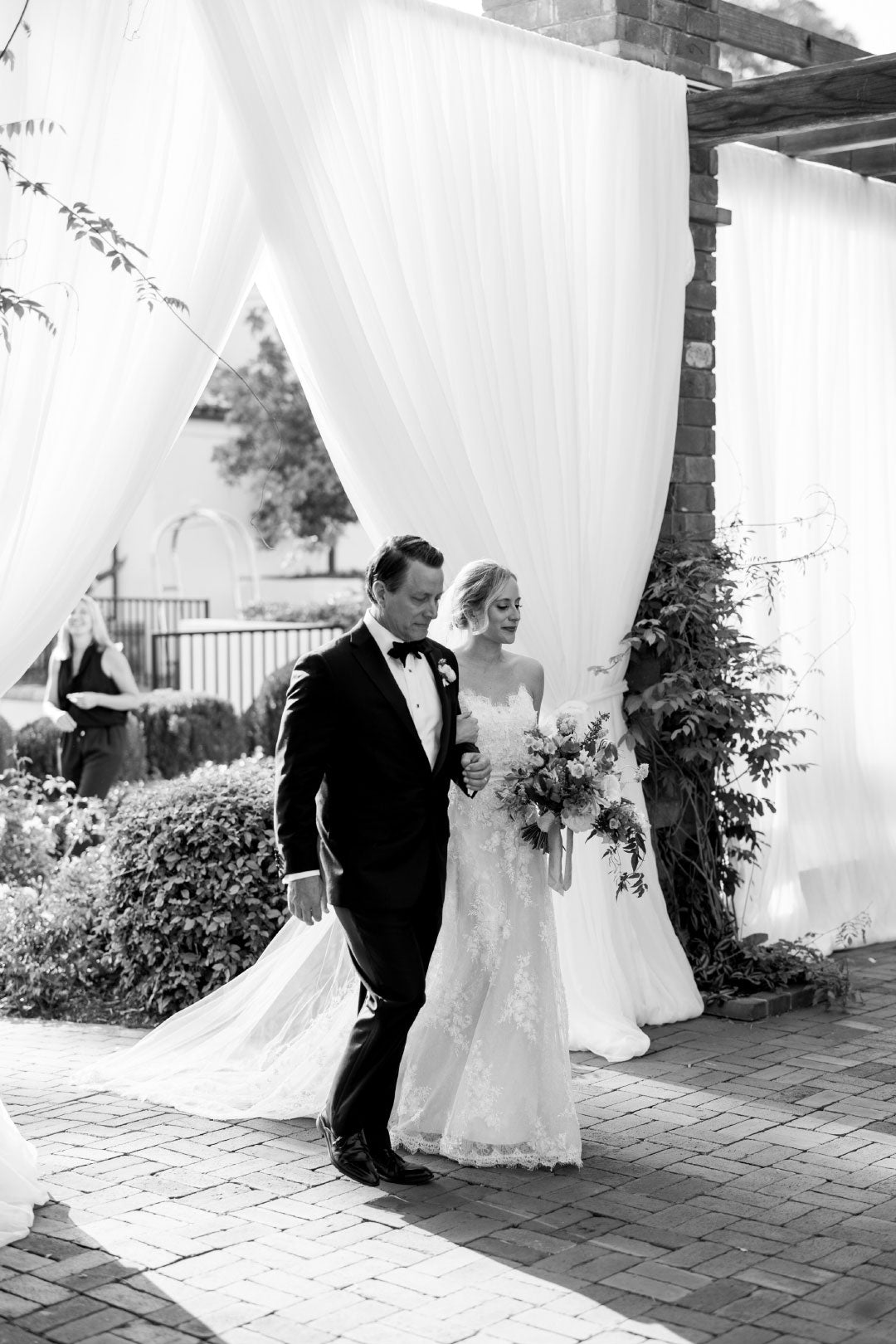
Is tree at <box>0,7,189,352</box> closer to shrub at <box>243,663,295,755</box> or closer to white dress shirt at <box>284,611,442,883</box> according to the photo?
white dress shirt at <box>284,611,442,883</box>

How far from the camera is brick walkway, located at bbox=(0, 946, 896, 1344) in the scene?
11.7 ft

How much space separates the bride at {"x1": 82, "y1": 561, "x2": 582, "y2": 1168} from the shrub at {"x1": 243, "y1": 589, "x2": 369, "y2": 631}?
47.3 ft

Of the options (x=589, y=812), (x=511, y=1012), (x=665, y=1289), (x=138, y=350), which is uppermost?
(x=138, y=350)

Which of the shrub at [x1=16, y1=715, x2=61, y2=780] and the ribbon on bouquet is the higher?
the shrub at [x1=16, y1=715, x2=61, y2=780]

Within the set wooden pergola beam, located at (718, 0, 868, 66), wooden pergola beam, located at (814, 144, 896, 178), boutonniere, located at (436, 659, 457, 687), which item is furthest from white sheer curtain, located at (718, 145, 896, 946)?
boutonniere, located at (436, 659, 457, 687)

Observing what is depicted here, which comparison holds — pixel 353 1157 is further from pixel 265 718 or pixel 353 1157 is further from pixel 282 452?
pixel 282 452

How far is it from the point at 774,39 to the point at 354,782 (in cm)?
454

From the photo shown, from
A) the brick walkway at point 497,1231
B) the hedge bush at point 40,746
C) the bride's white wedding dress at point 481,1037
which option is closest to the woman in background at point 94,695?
the hedge bush at point 40,746

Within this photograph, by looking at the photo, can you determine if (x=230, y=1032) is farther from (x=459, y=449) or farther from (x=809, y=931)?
(x=809, y=931)

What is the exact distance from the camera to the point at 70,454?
15.8ft

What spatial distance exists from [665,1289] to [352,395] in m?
2.91

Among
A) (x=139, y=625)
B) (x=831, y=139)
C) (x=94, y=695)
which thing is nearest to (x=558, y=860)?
(x=831, y=139)

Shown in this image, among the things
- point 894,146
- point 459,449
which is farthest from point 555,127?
point 894,146

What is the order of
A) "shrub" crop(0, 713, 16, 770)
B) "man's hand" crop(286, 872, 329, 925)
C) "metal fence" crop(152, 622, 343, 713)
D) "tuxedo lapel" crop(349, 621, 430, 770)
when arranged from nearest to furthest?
1. "man's hand" crop(286, 872, 329, 925)
2. "tuxedo lapel" crop(349, 621, 430, 770)
3. "shrub" crop(0, 713, 16, 770)
4. "metal fence" crop(152, 622, 343, 713)
